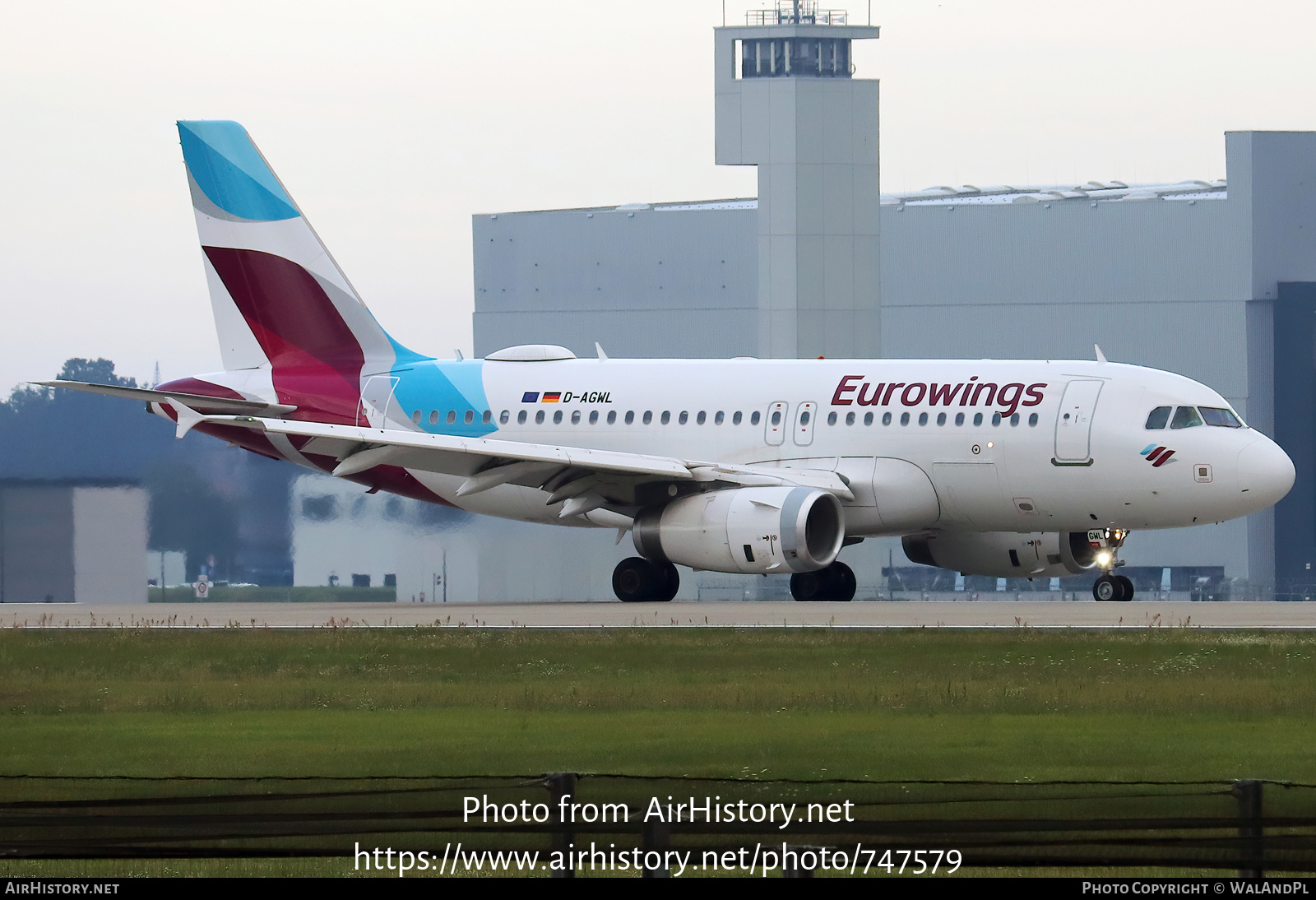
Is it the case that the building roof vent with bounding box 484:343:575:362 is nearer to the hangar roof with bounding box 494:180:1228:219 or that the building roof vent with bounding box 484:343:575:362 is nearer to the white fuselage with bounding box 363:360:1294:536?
the white fuselage with bounding box 363:360:1294:536

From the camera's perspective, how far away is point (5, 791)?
12391 mm

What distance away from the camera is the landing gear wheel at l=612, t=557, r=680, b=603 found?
1430 inches

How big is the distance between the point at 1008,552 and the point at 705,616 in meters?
8.12

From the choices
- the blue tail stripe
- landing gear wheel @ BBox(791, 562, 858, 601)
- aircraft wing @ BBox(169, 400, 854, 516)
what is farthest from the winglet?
landing gear wheel @ BBox(791, 562, 858, 601)

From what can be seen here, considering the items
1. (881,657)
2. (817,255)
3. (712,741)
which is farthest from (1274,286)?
(712,741)

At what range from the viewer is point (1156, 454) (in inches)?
1299

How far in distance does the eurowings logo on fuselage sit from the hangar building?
38933mm

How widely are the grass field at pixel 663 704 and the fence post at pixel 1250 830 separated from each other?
4.80m

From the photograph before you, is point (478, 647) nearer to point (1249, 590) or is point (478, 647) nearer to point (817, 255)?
point (817, 255)

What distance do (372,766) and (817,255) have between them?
196 ft

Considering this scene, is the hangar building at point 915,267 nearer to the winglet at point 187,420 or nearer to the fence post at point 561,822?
the winglet at point 187,420

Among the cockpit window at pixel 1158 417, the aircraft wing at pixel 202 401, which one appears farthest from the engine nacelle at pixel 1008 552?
the aircraft wing at pixel 202 401

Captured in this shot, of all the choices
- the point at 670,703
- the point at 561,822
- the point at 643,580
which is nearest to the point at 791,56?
the point at 643,580

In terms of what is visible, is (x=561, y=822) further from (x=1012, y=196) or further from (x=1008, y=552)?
(x=1012, y=196)
